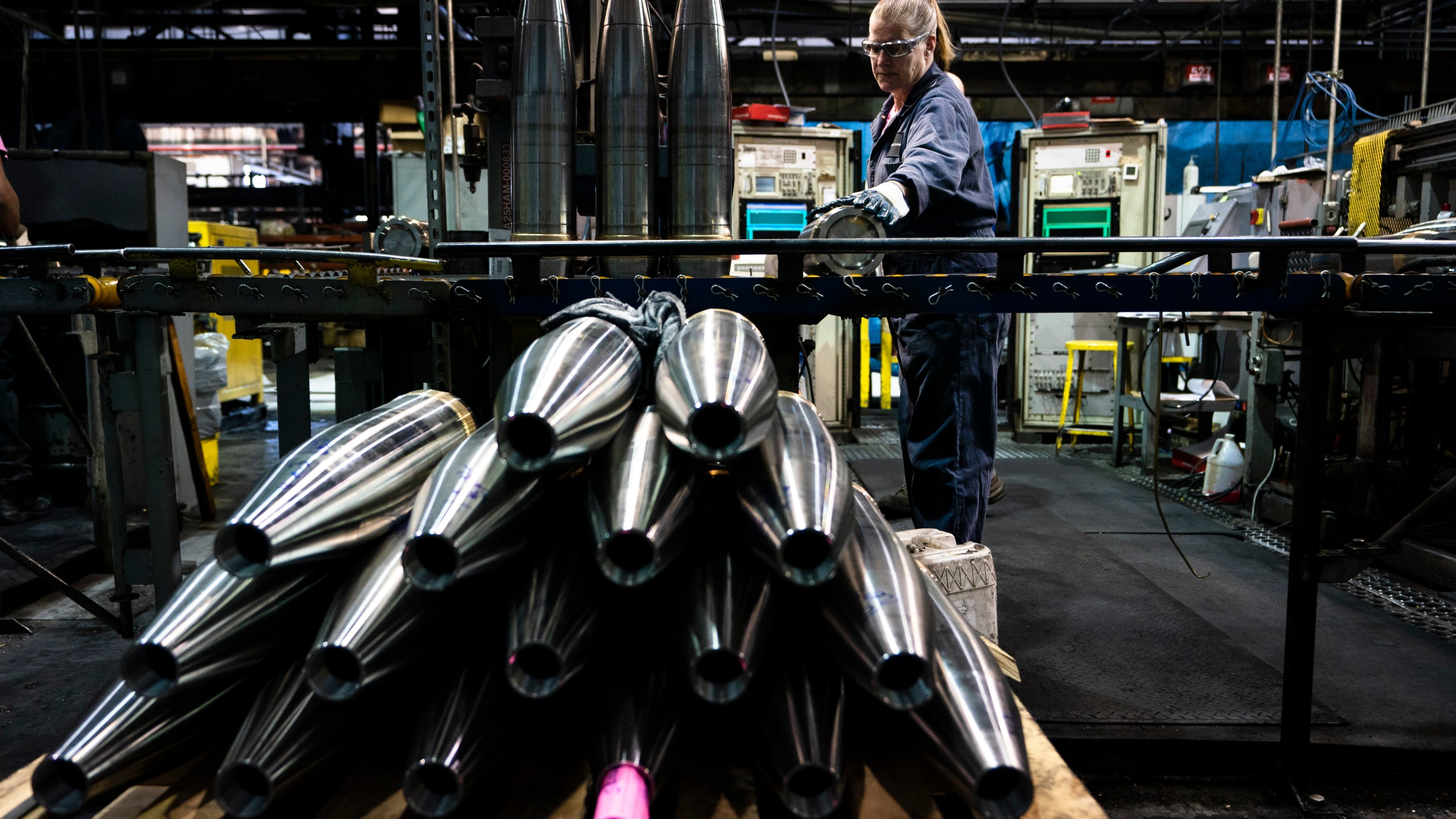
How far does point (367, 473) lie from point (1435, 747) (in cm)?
203

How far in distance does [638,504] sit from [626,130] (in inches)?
38.5

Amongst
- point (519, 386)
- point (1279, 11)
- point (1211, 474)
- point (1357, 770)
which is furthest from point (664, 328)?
point (1279, 11)

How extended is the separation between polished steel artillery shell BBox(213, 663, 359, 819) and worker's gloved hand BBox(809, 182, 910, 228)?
1020 millimetres

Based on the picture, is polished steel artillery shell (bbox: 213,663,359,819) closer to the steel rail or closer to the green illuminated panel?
the steel rail

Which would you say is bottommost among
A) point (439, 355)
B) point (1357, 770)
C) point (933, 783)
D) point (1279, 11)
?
point (1357, 770)

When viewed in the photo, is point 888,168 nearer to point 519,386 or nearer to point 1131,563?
point 519,386

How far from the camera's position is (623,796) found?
0.73 metres

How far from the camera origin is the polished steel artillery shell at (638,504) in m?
0.75

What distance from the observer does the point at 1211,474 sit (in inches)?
152

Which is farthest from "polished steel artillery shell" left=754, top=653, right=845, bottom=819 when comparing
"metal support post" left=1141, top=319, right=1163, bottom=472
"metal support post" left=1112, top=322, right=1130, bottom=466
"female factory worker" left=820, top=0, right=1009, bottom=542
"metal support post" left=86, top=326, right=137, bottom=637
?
"metal support post" left=1112, top=322, right=1130, bottom=466

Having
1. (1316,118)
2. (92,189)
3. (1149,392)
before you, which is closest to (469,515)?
(92,189)

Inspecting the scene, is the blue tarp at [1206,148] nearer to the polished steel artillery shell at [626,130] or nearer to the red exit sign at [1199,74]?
the red exit sign at [1199,74]

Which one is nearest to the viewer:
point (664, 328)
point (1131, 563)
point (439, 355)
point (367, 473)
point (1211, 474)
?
point (367, 473)

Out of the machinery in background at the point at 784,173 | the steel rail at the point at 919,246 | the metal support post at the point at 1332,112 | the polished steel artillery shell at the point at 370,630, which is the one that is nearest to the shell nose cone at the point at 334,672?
the polished steel artillery shell at the point at 370,630
